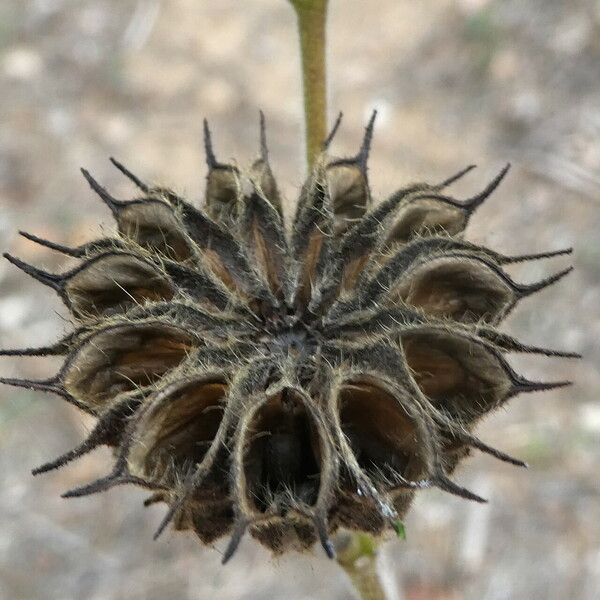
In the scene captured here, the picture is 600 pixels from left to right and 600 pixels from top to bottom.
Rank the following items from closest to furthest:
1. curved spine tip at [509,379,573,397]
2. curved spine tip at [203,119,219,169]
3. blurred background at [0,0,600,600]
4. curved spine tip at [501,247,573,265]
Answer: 1. curved spine tip at [509,379,573,397]
2. curved spine tip at [501,247,573,265]
3. curved spine tip at [203,119,219,169]
4. blurred background at [0,0,600,600]

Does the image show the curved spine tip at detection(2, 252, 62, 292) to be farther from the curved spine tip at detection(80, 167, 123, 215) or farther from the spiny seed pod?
the curved spine tip at detection(80, 167, 123, 215)

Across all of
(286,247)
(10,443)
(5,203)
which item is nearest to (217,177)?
(286,247)

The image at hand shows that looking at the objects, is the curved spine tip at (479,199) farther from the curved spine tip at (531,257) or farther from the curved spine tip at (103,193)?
the curved spine tip at (103,193)

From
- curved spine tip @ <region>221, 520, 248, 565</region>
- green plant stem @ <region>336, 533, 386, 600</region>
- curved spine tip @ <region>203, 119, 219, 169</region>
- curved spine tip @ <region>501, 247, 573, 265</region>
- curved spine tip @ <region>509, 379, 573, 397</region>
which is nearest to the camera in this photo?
curved spine tip @ <region>221, 520, 248, 565</region>

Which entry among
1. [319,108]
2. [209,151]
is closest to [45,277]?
[209,151]

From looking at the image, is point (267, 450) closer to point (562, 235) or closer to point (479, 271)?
point (479, 271)

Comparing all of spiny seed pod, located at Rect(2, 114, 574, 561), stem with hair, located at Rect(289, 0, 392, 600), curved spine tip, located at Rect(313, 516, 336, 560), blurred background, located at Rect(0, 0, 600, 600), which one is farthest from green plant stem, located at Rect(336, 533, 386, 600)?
blurred background, located at Rect(0, 0, 600, 600)

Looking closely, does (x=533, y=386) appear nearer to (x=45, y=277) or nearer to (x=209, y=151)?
(x=209, y=151)
